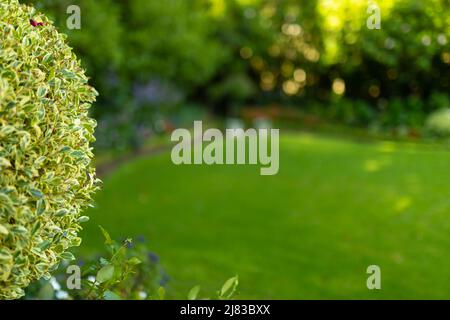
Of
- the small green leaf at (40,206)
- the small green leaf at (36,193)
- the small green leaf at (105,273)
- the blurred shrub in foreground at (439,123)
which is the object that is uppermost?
the blurred shrub in foreground at (439,123)

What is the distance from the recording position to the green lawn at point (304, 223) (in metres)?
7.33

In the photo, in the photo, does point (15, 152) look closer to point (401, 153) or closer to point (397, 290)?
point (397, 290)

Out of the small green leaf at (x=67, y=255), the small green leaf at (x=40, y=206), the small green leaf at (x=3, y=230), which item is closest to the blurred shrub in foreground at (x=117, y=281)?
the small green leaf at (x=67, y=255)

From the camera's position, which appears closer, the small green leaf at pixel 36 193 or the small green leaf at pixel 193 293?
the small green leaf at pixel 36 193

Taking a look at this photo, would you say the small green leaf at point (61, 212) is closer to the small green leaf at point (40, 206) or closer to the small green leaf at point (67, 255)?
the small green leaf at point (40, 206)

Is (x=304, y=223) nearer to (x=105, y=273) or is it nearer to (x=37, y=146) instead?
(x=105, y=273)

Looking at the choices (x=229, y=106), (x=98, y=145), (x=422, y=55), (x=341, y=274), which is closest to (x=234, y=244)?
(x=341, y=274)

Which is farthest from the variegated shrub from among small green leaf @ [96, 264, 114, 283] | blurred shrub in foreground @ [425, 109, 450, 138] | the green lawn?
blurred shrub in foreground @ [425, 109, 450, 138]

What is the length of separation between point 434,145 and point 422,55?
1.24 meters

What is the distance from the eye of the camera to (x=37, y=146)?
3.68 m

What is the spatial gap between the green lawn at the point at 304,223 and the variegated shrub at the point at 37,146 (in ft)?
10.8

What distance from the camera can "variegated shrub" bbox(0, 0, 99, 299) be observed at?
11.6ft

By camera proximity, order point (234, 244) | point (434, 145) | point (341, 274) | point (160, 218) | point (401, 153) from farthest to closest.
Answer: point (160, 218) → point (401, 153) → point (234, 244) → point (434, 145) → point (341, 274)

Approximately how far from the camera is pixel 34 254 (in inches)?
149
